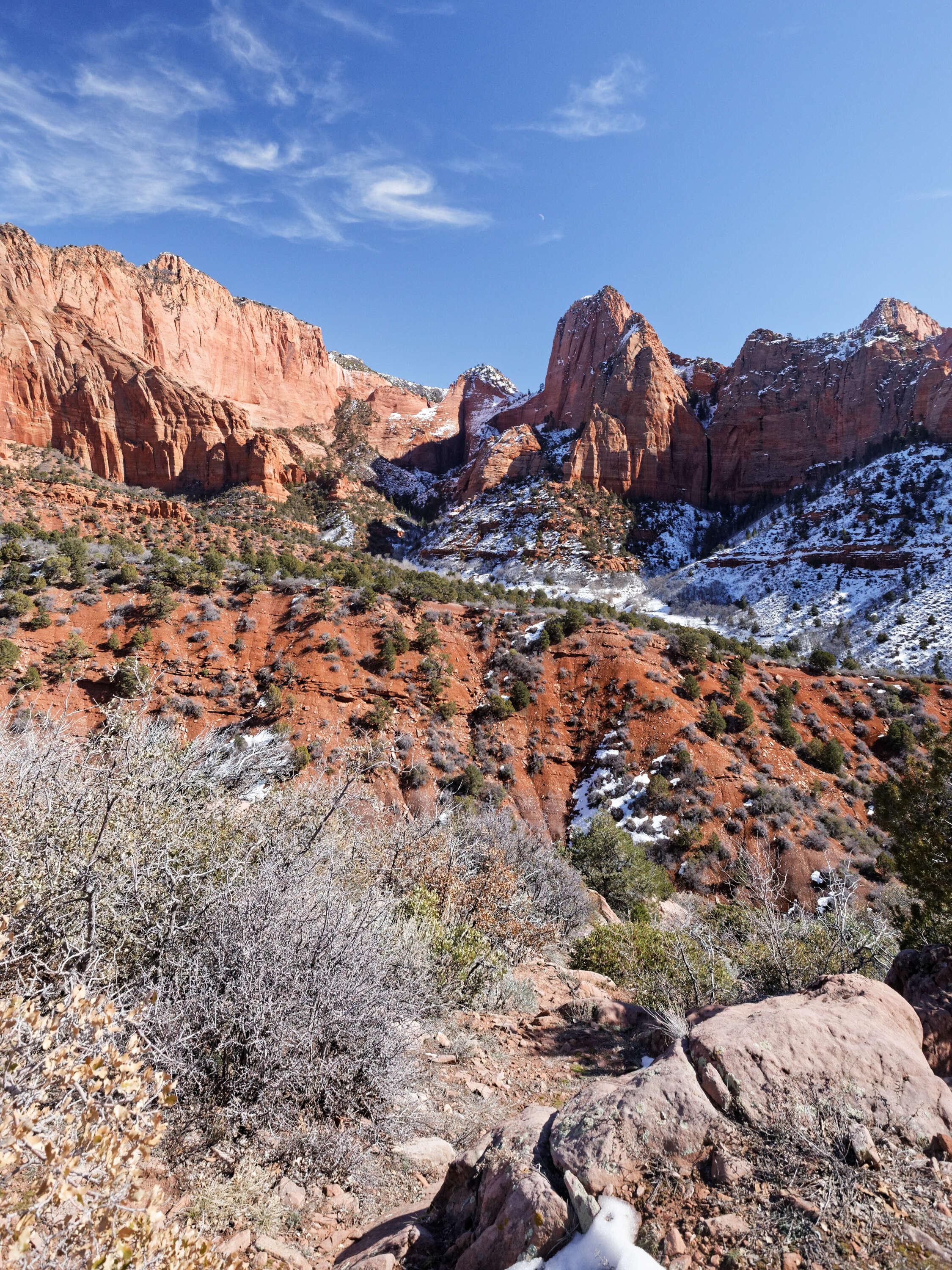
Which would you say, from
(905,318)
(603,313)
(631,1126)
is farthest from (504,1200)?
(905,318)

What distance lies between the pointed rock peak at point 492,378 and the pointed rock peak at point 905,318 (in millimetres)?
58397

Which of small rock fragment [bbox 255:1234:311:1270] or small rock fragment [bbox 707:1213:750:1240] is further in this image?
small rock fragment [bbox 255:1234:311:1270]

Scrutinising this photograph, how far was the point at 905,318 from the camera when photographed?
92812 mm

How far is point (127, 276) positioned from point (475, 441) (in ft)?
153

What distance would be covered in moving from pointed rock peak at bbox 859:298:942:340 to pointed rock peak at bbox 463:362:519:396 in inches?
2299

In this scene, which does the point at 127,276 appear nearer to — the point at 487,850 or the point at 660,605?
the point at 660,605

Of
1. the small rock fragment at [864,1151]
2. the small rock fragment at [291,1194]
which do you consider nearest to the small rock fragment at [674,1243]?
the small rock fragment at [864,1151]

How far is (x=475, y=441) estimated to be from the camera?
82.9 metres

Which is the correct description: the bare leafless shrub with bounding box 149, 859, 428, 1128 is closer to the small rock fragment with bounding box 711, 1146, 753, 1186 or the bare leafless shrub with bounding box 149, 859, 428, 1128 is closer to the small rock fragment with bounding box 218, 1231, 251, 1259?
the small rock fragment with bounding box 218, 1231, 251, 1259

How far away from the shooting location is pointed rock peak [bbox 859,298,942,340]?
92.1 metres

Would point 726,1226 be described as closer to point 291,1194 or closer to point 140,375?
point 291,1194

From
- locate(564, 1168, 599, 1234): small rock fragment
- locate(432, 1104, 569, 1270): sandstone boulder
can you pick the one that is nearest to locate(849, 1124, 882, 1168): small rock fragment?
locate(564, 1168, 599, 1234): small rock fragment

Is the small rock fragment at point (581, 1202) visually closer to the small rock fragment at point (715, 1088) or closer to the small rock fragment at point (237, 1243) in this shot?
the small rock fragment at point (715, 1088)

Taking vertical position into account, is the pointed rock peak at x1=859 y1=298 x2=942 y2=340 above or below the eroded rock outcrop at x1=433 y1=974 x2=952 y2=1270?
above
